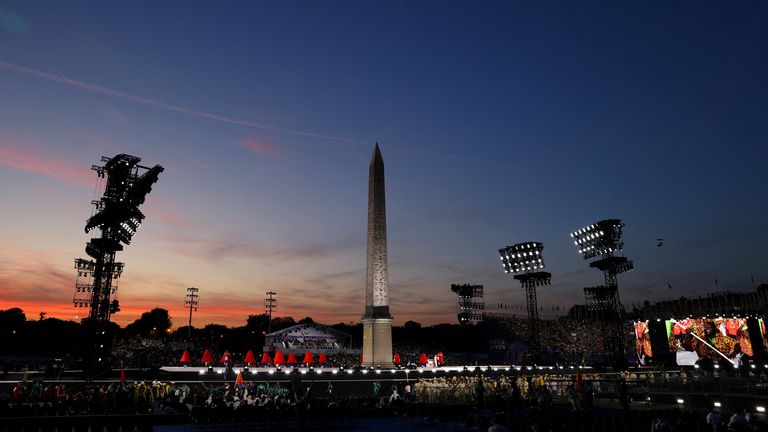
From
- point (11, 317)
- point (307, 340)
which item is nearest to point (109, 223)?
point (307, 340)

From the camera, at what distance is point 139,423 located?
37.7 feet

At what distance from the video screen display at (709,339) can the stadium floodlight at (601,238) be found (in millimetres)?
9589

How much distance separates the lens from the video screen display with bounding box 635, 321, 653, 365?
52.5 meters

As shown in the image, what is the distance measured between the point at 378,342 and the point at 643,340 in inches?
1222

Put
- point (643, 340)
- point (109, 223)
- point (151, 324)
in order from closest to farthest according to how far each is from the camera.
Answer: point (109, 223)
point (643, 340)
point (151, 324)

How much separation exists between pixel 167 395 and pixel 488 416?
15.3 m

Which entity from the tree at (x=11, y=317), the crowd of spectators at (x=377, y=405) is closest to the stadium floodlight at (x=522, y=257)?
the crowd of spectators at (x=377, y=405)

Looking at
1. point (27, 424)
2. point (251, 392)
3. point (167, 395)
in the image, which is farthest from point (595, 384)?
point (27, 424)

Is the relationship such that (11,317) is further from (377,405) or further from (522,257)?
(377,405)

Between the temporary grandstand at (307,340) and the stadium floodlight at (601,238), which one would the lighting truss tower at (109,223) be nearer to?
the temporary grandstand at (307,340)

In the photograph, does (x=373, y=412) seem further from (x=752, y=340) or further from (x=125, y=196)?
(x=752, y=340)

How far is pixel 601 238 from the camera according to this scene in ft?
179

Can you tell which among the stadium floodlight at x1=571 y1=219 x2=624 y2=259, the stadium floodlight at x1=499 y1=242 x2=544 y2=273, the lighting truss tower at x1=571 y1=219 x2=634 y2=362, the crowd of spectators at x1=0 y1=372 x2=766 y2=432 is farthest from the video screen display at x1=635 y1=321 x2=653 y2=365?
the crowd of spectators at x1=0 y1=372 x2=766 y2=432

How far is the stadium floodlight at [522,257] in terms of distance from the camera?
62.9 metres
